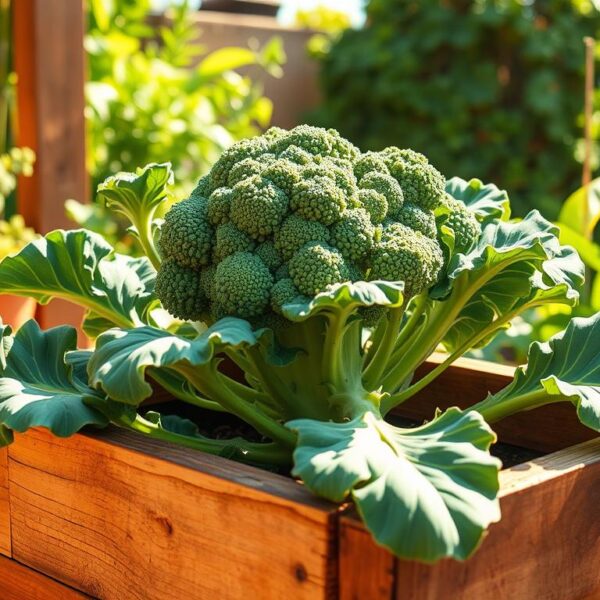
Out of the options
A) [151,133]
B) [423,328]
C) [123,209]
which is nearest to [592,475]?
[423,328]

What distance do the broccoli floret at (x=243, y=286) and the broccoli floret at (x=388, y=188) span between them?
0.17 metres

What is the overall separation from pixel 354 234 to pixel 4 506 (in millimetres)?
540

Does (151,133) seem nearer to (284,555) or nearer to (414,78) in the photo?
(414,78)

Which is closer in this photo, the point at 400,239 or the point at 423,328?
the point at 400,239

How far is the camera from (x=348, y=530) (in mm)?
848

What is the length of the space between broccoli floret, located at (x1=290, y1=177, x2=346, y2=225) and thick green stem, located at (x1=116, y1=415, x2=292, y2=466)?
0.28m

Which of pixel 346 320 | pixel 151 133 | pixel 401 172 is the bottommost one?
pixel 151 133

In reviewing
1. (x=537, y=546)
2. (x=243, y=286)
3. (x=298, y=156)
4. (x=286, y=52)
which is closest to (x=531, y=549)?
(x=537, y=546)

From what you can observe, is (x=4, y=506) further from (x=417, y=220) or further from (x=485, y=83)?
(x=485, y=83)

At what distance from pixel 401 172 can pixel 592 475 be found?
1.35ft

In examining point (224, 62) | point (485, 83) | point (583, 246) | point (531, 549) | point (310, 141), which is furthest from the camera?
point (485, 83)

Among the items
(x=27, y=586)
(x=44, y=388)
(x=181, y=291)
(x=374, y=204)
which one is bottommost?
(x=27, y=586)

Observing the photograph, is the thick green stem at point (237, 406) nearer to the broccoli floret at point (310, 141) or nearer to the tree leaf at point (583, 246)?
the broccoli floret at point (310, 141)

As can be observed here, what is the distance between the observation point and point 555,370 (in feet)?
3.96
